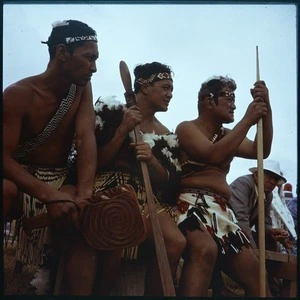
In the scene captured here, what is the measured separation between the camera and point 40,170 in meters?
4.51

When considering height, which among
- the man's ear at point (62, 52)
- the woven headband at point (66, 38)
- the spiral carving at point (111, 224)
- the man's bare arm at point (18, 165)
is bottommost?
the spiral carving at point (111, 224)

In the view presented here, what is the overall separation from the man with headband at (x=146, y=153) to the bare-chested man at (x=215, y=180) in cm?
8

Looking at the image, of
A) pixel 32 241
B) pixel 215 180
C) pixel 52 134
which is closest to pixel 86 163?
pixel 52 134

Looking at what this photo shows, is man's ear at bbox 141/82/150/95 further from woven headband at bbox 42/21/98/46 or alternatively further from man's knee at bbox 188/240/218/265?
man's knee at bbox 188/240/218/265

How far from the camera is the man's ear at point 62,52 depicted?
4574mm

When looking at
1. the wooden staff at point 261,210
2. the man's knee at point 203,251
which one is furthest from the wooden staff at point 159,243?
the wooden staff at point 261,210

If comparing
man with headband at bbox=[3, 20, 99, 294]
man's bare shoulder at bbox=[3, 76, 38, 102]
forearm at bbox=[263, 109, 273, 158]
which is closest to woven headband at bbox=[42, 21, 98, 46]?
man with headband at bbox=[3, 20, 99, 294]

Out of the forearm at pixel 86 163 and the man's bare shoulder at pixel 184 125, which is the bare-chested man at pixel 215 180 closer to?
the man's bare shoulder at pixel 184 125

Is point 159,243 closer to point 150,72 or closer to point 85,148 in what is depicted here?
point 85,148

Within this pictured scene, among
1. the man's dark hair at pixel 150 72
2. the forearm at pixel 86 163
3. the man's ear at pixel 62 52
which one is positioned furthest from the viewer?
the man's dark hair at pixel 150 72

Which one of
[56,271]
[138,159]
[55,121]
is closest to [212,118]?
[138,159]

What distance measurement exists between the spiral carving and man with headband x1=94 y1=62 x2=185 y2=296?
8 centimetres

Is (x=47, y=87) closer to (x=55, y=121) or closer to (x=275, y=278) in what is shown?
(x=55, y=121)

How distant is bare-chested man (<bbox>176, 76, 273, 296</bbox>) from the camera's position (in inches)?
179
